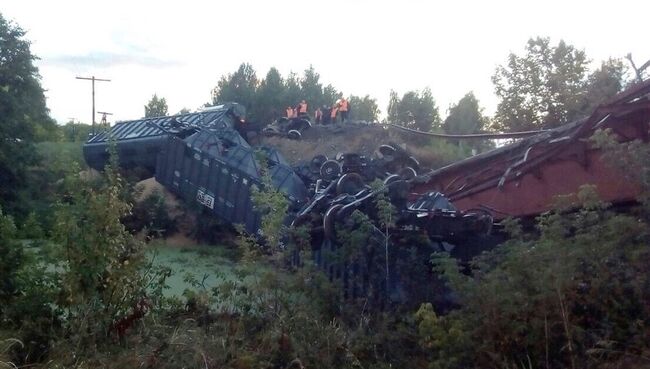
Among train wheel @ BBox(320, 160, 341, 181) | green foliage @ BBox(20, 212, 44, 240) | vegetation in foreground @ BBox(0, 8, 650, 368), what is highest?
train wheel @ BBox(320, 160, 341, 181)

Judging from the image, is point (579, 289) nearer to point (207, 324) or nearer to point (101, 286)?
point (207, 324)

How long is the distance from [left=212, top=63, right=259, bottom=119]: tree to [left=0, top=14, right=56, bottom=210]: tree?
19.9m

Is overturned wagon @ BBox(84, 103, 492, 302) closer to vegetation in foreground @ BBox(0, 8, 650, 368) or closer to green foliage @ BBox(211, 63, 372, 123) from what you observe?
vegetation in foreground @ BBox(0, 8, 650, 368)

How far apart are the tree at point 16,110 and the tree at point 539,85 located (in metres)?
17.9

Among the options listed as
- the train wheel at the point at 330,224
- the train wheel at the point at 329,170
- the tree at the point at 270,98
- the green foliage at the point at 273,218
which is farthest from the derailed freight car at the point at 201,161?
the tree at the point at 270,98

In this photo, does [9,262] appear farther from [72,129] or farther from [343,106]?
[72,129]

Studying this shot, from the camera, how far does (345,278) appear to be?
9.20 metres

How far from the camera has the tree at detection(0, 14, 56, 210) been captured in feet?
96.6

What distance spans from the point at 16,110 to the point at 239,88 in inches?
1051

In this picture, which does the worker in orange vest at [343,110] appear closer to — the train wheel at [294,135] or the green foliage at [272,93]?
the train wheel at [294,135]

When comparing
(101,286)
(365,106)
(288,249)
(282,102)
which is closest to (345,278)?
(288,249)

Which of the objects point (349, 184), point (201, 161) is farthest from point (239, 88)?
point (349, 184)

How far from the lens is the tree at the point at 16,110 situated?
29438mm

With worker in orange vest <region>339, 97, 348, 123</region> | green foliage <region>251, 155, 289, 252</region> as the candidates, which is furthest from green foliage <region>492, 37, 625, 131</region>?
green foliage <region>251, 155, 289, 252</region>
